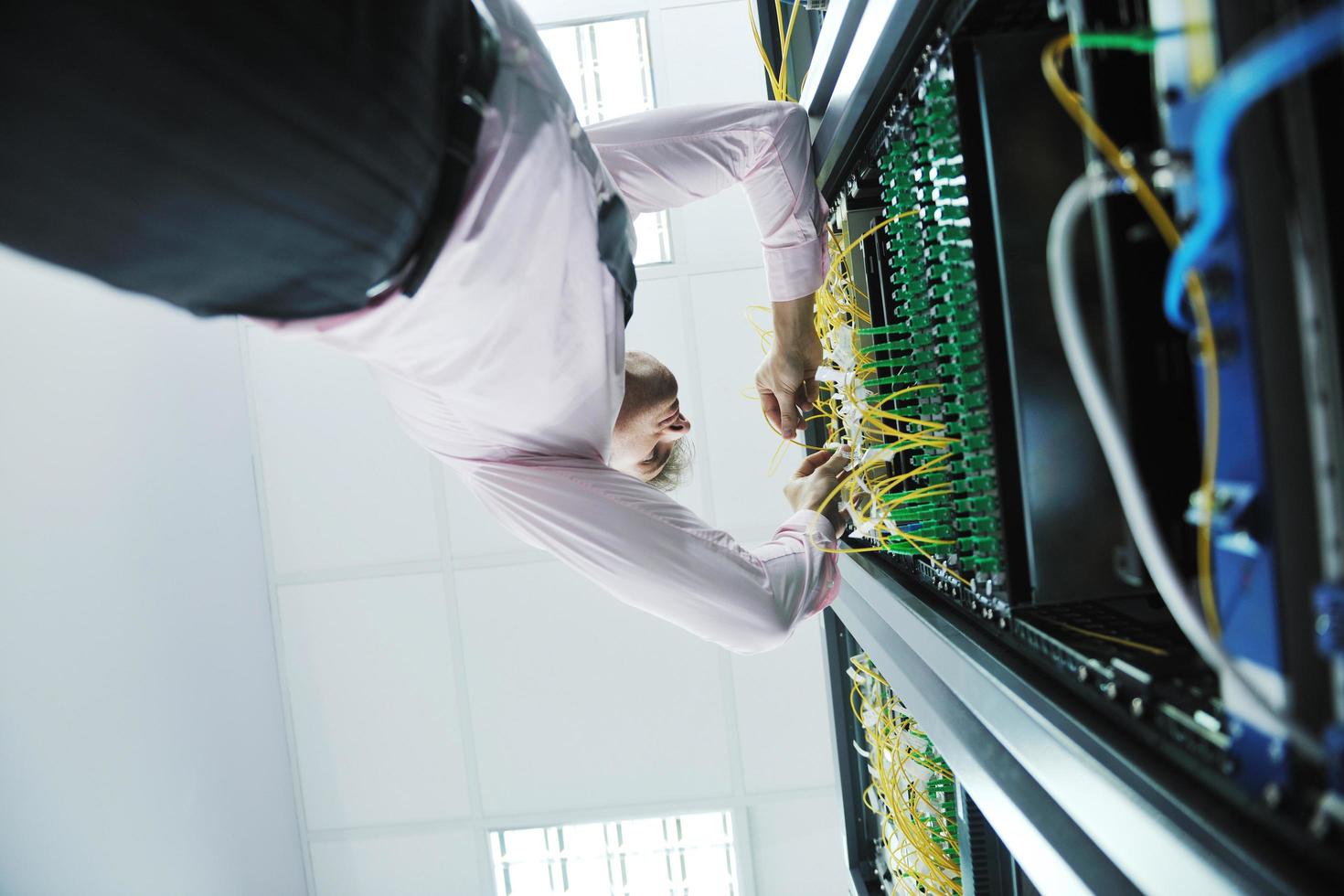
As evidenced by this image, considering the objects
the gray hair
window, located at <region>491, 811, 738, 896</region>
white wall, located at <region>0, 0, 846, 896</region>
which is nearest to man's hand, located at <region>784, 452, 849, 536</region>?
the gray hair

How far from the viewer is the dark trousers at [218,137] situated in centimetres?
40

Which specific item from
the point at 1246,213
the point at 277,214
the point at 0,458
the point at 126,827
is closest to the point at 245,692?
the point at 126,827

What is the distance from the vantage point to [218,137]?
0.46 meters

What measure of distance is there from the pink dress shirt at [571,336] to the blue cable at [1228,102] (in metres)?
0.58

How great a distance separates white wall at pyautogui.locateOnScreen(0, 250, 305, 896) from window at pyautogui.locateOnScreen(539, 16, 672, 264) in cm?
158

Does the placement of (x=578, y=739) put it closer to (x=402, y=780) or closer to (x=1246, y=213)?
(x=402, y=780)

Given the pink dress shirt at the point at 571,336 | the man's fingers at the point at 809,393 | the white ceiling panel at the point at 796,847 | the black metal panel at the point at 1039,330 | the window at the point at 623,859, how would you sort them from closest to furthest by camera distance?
the black metal panel at the point at 1039,330, the pink dress shirt at the point at 571,336, the man's fingers at the point at 809,393, the white ceiling panel at the point at 796,847, the window at the point at 623,859

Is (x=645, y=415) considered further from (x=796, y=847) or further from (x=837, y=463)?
(x=796, y=847)

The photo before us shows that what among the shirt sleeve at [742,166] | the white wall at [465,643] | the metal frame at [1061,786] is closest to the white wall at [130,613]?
the white wall at [465,643]

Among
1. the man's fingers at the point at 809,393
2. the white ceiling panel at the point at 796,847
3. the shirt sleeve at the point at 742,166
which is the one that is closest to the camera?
the shirt sleeve at the point at 742,166

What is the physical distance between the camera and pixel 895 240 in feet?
2.83

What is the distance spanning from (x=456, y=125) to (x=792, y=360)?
2.43 ft

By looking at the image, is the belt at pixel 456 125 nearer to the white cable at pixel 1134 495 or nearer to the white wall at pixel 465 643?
the white cable at pixel 1134 495

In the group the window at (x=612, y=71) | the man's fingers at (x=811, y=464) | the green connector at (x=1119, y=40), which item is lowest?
the man's fingers at (x=811, y=464)
